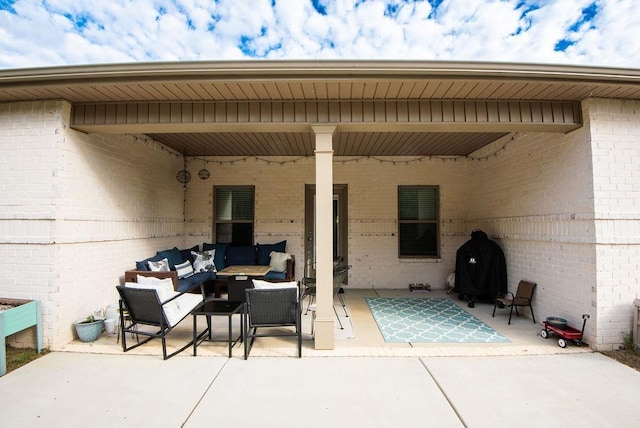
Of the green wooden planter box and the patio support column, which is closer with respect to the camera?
the green wooden planter box

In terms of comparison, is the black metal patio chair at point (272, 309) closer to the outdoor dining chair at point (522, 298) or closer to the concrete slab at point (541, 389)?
the concrete slab at point (541, 389)

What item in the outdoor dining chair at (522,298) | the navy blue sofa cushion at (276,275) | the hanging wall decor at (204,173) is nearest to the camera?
the outdoor dining chair at (522,298)

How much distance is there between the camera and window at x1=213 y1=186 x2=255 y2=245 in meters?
6.51

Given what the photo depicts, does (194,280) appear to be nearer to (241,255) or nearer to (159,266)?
(159,266)

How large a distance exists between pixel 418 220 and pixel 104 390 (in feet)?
19.2

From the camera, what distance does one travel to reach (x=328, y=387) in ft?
8.11

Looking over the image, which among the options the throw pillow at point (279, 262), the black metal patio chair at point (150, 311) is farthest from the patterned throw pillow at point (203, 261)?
the black metal patio chair at point (150, 311)

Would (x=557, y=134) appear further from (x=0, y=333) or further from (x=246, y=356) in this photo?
(x=0, y=333)

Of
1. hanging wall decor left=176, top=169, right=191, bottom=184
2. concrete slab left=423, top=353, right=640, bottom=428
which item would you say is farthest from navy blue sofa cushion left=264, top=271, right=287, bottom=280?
concrete slab left=423, top=353, right=640, bottom=428

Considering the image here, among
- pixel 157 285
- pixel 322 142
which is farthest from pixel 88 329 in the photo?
pixel 322 142

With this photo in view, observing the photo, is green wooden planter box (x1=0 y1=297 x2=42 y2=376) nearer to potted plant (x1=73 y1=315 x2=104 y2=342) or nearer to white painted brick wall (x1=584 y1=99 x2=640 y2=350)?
potted plant (x1=73 y1=315 x2=104 y2=342)

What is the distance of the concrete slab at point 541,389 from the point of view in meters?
2.08

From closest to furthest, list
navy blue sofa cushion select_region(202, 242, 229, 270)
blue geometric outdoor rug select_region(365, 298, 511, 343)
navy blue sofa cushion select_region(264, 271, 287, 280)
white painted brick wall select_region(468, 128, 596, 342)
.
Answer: white painted brick wall select_region(468, 128, 596, 342) → blue geometric outdoor rug select_region(365, 298, 511, 343) → navy blue sofa cushion select_region(264, 271, 287, 280) → navy blue sofa cushion select_region(202, 242, 229, 270)

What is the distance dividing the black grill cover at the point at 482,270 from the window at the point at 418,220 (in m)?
1.23
